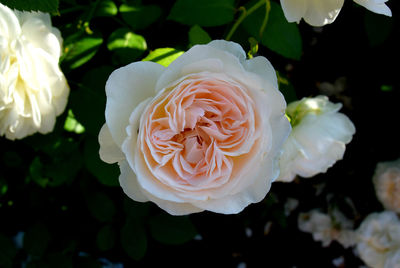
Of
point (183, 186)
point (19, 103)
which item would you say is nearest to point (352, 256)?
point (183, 186)

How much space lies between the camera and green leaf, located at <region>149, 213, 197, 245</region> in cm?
133

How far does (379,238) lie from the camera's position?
1289mm

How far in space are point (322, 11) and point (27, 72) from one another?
1.96 feet

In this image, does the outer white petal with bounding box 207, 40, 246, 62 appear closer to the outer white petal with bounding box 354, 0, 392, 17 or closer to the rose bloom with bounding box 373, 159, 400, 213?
the outer white petal with bounding box 354, 0, 392, 17

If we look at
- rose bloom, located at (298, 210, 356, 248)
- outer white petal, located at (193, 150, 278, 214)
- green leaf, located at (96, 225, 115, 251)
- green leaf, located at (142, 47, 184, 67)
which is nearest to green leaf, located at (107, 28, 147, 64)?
green leaf, located at (142, 47, 184, 67)

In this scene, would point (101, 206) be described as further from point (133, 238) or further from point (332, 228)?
point (332, 228)

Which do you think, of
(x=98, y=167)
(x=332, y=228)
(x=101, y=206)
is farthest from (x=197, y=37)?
(x=332, y=228)

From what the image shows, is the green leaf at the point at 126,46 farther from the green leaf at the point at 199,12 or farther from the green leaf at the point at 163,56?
the green leaf at the point at 163,56

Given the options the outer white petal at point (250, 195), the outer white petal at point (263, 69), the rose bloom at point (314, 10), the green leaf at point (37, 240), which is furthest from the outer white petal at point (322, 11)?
the green leaf at point (37, 240)

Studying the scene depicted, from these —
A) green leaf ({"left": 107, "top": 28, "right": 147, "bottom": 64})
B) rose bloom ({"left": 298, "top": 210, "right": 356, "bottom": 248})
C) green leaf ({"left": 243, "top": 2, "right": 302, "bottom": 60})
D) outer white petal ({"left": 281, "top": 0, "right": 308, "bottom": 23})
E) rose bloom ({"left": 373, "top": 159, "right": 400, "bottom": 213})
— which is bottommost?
rose bloom ({"left": 298, "top": 210, "right": 356, "bottom": 248})

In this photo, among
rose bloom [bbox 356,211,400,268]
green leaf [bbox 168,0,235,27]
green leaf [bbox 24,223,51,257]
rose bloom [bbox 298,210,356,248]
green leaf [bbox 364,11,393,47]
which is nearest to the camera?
green leaf [bbox 168,0,235,27]

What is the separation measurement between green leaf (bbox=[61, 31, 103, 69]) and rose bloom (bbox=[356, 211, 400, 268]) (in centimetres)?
99

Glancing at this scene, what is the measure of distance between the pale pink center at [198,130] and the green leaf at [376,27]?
Answer: 2.19ft

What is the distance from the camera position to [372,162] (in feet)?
A: 4.84
